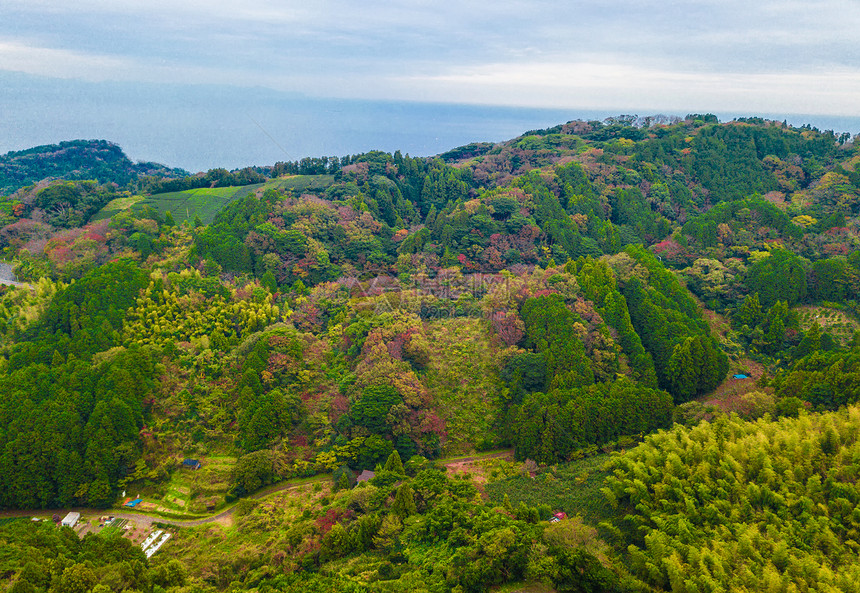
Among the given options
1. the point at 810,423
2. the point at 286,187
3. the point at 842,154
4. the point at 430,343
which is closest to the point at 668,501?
the point at 810,423

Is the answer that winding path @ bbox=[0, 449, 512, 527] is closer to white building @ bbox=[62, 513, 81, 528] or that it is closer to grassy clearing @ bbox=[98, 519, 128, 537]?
grassy clearing @ bbox=[98, 519, 128, 537]

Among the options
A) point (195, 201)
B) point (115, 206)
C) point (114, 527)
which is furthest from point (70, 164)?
point (114, 527)

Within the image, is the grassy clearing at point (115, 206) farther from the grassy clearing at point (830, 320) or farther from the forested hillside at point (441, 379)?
the grassy clearing at point (830, 320)

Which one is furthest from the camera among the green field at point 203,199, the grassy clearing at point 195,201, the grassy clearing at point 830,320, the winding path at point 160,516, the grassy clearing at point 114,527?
the grassy clearing at point 195,201

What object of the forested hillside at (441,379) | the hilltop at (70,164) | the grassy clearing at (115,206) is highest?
the hilltop at (70,164)

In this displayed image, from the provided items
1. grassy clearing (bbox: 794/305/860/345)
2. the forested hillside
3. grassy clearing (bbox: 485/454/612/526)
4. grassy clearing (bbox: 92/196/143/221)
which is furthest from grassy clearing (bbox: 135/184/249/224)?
grassy clearing (bbox: 794/305/860/345)

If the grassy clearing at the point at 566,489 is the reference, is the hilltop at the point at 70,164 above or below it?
above

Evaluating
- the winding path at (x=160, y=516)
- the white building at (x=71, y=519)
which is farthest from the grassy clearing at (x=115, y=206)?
the white building at (x=71, y=519)
